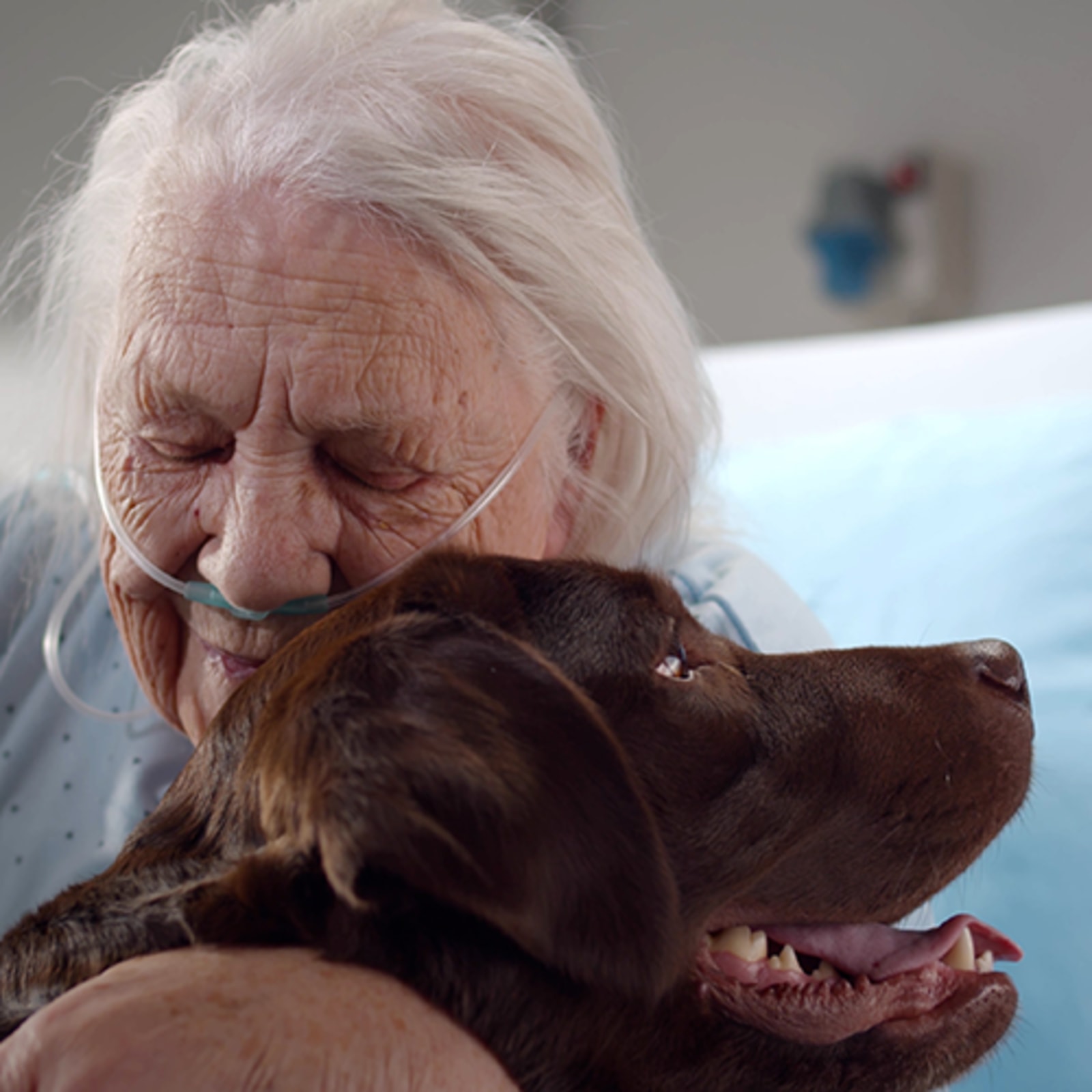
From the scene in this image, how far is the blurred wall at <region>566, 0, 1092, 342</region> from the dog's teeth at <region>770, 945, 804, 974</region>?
76.0 inches

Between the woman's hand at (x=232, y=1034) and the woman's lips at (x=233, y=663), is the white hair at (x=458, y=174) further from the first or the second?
the woman's hand at (x=232, y=1034)

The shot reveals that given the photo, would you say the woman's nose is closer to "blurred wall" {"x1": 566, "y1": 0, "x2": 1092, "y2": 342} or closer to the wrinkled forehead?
the wrinkled forehead

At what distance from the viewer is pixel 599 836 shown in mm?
798

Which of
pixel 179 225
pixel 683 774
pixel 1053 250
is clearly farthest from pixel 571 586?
pixel 1053 250

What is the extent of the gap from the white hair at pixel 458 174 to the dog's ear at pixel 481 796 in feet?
2.06

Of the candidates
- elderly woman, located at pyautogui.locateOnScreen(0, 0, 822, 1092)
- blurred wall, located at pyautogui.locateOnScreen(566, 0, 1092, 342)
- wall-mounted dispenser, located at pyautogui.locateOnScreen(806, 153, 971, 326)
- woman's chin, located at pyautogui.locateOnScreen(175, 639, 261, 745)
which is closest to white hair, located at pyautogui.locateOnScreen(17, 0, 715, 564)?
elderly woman, located at pyautogui.locateOnScreen(0, 0, 822, 1092)

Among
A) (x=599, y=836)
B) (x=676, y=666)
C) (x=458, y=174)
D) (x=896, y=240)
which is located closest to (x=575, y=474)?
(x=458, y=174)

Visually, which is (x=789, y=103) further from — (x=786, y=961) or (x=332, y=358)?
(x=786, y=961)

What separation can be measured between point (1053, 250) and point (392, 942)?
268cm

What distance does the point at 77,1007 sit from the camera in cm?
73

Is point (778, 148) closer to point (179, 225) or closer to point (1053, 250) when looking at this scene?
point (1053, 250)

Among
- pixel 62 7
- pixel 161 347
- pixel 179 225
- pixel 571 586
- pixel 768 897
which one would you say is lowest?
pixel 768 897

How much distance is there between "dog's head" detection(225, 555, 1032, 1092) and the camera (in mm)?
759

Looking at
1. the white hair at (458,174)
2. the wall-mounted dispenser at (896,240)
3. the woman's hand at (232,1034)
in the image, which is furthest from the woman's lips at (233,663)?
the wall-mounted dispenser at (896,240)
